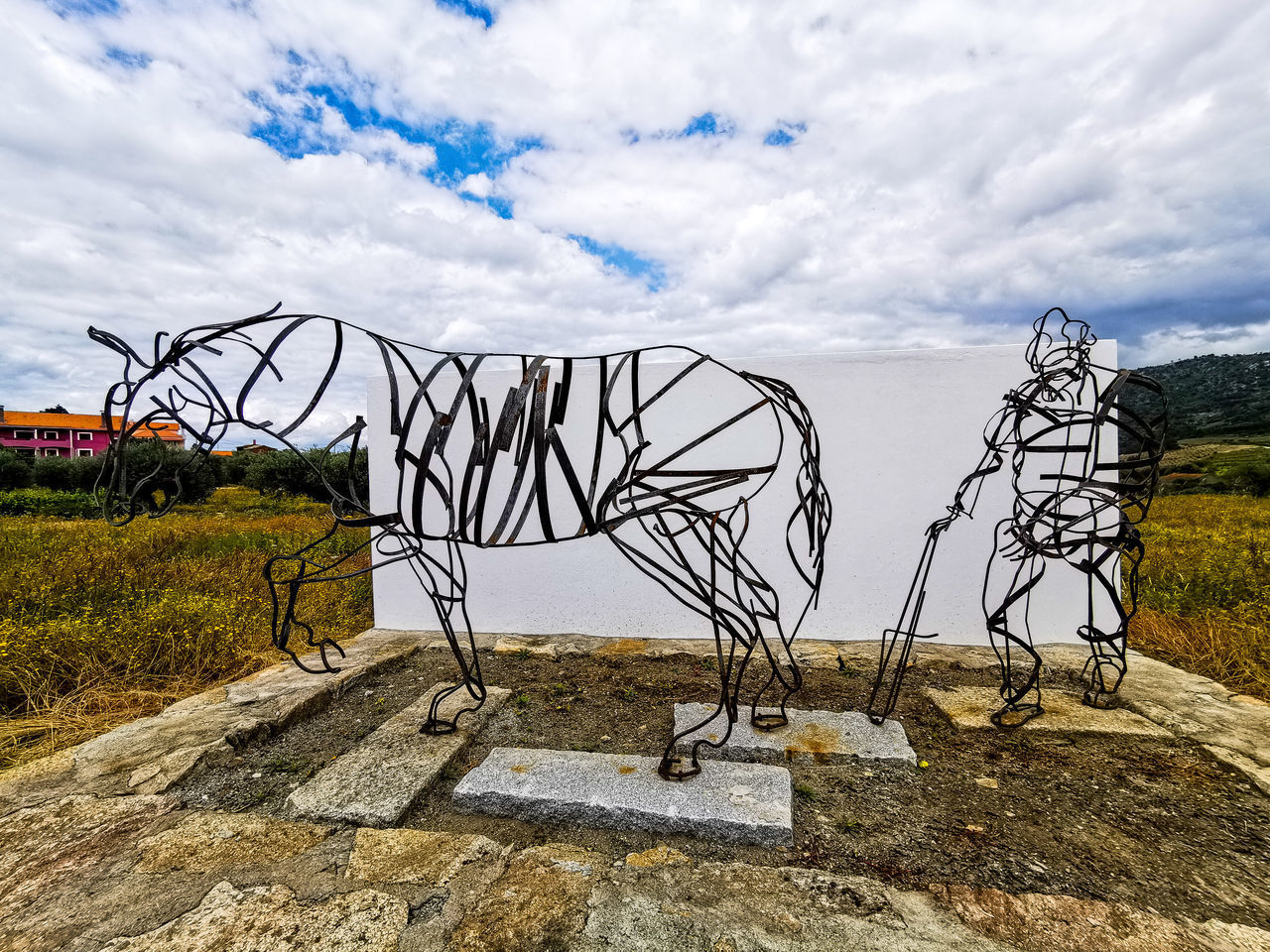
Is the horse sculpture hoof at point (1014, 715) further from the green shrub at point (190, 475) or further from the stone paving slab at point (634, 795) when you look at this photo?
the green shrub at point (190, 475)

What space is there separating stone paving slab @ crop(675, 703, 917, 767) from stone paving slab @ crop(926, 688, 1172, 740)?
44cm

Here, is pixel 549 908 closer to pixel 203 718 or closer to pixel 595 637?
pixel 203 718

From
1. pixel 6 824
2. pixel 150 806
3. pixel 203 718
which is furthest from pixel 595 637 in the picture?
pixel 6 824

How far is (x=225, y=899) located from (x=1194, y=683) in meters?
4.60

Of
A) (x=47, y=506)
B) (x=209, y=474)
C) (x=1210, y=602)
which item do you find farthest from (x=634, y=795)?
(x=209, y=474)

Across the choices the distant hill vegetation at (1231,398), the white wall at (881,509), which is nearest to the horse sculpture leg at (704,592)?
the white wall at (881,509)

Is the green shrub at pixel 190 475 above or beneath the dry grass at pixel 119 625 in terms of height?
above

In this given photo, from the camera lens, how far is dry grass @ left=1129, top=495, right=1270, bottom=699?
142 inches

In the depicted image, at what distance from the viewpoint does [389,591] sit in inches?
194

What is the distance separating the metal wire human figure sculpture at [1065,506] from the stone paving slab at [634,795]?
3.20 ft

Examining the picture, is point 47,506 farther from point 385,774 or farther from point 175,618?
point 385,774

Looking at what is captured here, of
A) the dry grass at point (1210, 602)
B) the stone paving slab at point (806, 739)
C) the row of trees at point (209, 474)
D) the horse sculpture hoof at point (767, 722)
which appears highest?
the row of trees at point (209, 474)

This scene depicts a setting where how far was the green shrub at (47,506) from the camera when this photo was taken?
39.4ft

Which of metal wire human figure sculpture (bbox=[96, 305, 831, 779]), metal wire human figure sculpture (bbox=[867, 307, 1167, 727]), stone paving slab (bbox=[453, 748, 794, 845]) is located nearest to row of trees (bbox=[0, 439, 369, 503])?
metal wire human figure sculpture (bbox=[96, 305, 831, 779])
